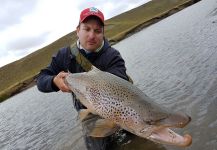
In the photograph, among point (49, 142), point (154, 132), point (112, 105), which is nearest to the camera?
point (154, 132)

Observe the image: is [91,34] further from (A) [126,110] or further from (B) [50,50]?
(B) [50,50]

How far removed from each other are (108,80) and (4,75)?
119 metres

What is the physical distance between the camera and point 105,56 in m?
6.51

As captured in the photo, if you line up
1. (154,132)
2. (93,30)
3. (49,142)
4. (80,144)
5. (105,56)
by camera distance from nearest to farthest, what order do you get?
1. (154,132)
2. (93,30)
3. (105,56)
4. (80,144)
5. (49,142)

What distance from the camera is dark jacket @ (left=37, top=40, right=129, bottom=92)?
6285mm

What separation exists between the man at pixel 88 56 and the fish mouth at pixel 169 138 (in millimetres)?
2067

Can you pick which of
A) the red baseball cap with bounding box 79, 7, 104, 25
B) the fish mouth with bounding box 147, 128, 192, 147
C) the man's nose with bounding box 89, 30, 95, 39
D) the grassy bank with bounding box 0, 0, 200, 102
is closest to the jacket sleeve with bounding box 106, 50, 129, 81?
the man's nose with bounding box 89, 30, 95, 39

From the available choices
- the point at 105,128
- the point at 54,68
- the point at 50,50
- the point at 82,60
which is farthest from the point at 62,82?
the point at 50,50

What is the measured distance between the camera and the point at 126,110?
4.49 m

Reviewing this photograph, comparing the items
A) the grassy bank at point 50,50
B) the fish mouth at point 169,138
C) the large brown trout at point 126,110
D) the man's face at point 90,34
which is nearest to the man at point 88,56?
the man's face at point 90,34

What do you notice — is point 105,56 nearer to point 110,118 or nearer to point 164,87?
point 110,118

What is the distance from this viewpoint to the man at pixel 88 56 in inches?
236

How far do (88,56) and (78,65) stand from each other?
36 centimetres

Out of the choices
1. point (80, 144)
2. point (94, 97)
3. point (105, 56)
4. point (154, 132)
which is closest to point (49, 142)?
point (80, 144)
